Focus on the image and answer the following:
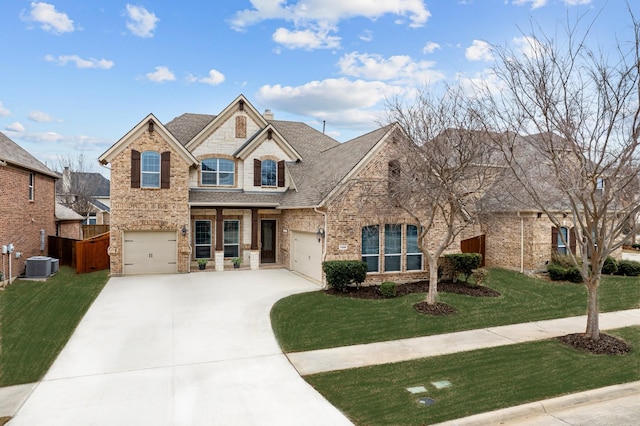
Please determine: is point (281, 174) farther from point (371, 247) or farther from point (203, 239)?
point (371, 247)

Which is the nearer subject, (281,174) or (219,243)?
(219,243)

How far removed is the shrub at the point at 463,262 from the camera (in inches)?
635

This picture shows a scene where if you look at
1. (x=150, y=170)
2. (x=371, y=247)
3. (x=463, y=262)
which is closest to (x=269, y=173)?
(x=150, y=170)

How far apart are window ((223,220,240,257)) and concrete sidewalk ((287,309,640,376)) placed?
41.2 feet

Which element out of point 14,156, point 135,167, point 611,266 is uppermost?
point 14,156

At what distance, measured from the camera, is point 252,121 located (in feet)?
72.7

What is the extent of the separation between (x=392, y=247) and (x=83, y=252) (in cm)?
1484

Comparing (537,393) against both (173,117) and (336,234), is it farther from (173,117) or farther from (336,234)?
(173,117)

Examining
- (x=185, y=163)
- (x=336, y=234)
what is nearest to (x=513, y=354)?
(x=336, y=234)

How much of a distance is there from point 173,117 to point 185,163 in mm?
8177

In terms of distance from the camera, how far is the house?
16.1 m

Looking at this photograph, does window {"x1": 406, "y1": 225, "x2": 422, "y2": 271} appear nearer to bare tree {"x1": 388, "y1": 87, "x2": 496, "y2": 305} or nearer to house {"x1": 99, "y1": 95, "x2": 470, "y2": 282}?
house {"x1": 99, "y1": 95, "x2": 470, "y2": 282}

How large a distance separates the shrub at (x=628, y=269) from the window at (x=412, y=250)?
10573mm

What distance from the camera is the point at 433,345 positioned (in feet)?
30.6
